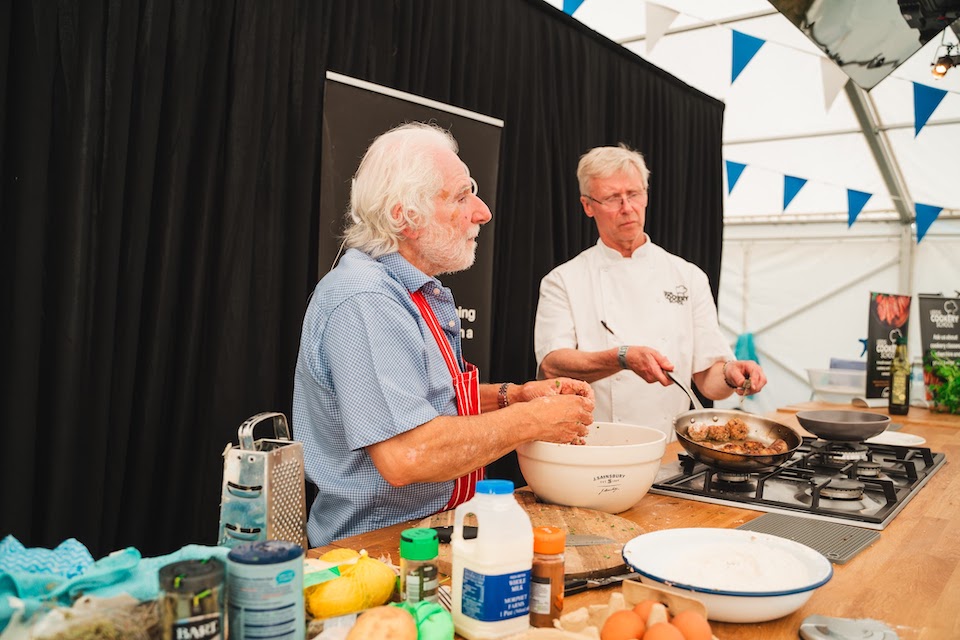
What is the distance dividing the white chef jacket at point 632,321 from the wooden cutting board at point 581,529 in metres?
1.58

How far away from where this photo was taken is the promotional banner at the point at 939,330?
4.30 m

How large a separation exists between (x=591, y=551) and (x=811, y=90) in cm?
595

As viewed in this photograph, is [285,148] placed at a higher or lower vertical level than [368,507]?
higher

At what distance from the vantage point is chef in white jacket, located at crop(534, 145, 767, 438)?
3.24 metres

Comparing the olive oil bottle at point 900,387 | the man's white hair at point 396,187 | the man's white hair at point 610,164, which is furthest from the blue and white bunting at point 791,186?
the man's white hair at point 396,187

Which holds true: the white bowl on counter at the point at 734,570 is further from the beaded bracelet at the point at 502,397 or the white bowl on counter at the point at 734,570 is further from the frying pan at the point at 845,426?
the frying pan at the point at 845,426

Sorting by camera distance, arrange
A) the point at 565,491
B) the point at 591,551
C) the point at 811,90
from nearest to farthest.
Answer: the point at 591,551
the point at 565,491
the point at 811,90

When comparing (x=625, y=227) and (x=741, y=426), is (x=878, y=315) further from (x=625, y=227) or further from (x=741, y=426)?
(x=741, y=426)

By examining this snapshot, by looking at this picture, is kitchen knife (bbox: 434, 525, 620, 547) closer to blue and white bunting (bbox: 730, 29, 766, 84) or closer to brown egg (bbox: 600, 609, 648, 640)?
brown egg (bbox: 600, 609, 648, 640)

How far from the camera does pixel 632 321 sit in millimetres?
3326

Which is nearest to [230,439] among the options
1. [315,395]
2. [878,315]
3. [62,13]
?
[315,395]

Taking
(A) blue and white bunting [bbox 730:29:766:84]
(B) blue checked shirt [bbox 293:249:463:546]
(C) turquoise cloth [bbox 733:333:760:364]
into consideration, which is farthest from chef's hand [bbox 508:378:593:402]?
(C) turquoise cloth [bbox 733:333:760:364]

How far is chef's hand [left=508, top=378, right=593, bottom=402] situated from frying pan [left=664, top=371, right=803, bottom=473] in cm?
36

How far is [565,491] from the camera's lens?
159 centimetres
